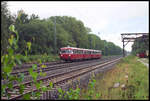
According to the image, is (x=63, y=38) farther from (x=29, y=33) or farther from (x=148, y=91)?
(x=148, y=91)

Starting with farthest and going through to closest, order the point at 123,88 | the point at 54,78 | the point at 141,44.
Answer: the point at 141,44 → the point at 54,78 → the point at 123,88

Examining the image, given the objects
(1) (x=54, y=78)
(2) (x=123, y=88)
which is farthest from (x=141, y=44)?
(2) (x=123, y=88)

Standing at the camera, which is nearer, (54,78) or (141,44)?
(54,78)

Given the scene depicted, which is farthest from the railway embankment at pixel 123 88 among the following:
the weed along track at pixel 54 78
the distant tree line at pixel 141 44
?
the distant tree line at pixel 141 44

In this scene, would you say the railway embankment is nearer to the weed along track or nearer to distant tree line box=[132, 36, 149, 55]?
the weed along track

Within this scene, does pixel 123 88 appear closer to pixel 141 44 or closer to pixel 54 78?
pixel 54 78

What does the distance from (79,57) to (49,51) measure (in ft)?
29.2

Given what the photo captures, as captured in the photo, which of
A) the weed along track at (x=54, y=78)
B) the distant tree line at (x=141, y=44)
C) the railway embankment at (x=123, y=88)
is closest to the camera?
the railway embankment at (x=123, y=88)

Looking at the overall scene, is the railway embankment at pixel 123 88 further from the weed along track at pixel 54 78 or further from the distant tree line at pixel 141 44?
the distant tree line at pixel 141 44

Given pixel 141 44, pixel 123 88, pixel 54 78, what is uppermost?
pixel 141 44

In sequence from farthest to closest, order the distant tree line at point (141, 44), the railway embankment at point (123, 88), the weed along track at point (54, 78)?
the distant tree line at point (141, 44)
the weed along track at point (54, 78)
the railway embankment at point (123, 88)

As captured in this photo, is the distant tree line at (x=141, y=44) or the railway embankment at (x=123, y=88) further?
the distant tree line at (x=141, y=44)

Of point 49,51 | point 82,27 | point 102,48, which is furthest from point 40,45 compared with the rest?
point 102,48

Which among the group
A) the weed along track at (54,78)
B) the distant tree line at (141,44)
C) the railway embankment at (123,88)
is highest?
the distant tree line at (141,44)
